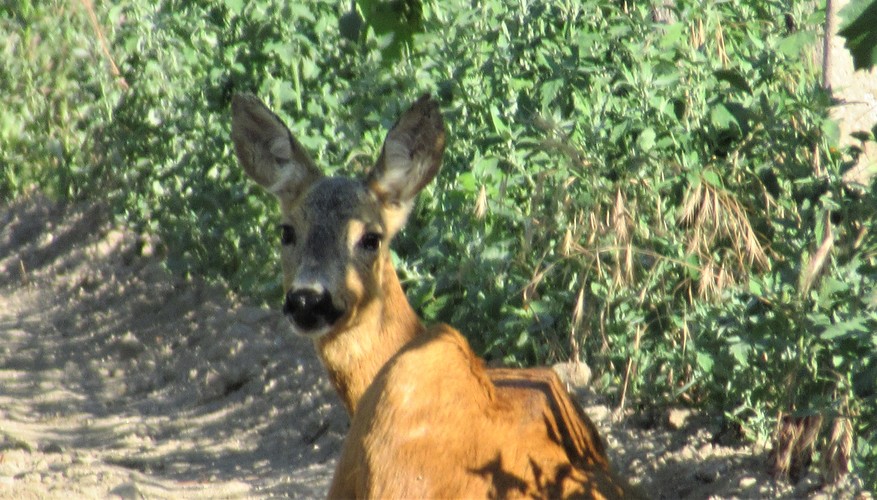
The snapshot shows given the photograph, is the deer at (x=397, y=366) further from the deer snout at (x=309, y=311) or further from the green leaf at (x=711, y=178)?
the green leaf at (x=711, y=178)

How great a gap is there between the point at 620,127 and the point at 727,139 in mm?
489

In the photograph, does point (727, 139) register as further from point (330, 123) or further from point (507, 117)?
point (330, 123)

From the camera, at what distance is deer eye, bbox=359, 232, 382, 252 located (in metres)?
6.05

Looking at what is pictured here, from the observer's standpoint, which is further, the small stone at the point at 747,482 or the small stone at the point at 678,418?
the small stone at the point at 678,418

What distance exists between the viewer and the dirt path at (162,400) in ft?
19.5

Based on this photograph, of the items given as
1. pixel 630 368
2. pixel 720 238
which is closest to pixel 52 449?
pixel 630 368

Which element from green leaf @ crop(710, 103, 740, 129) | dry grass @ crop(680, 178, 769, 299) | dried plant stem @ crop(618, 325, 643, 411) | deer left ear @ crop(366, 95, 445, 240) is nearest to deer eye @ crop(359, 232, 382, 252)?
deer left ear @ crop(366, 95, 445, 240)

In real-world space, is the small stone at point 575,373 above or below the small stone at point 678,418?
above

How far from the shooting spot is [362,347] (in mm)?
5695

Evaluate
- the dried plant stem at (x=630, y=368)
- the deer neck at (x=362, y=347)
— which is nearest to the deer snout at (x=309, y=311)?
the deer neck at (x=362, y=347)

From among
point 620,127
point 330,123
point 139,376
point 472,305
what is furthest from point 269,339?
point 620,127

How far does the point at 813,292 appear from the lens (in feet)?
15.4

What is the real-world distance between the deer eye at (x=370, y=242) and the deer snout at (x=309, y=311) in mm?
474

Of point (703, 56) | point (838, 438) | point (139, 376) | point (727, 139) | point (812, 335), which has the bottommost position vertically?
point (139, 376)
